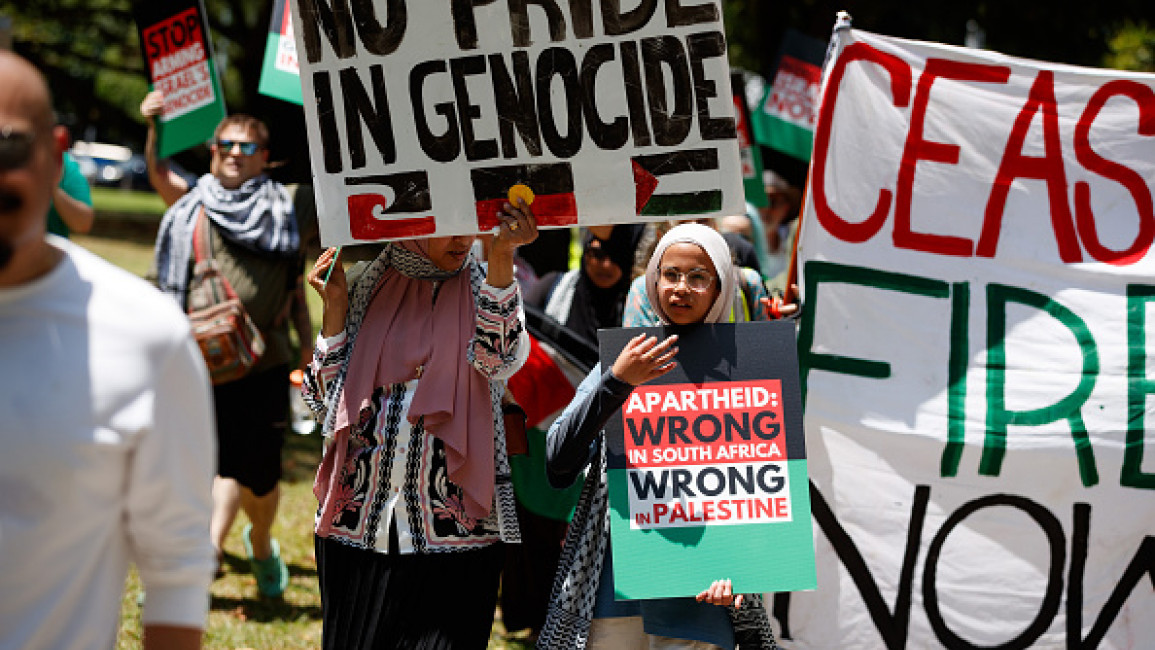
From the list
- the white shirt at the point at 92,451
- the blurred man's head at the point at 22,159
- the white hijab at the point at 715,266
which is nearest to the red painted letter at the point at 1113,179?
the white hijab at the point at 715,266

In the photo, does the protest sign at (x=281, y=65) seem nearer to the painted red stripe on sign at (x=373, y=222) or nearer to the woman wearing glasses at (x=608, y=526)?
the painted red stripe on sign at (x=373, y=222)

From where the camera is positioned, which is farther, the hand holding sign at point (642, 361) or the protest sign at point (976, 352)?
the protest sign at point (976, 352)

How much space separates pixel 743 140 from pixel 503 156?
15.8 ft

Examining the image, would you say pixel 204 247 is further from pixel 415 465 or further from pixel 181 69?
pixel 415 465

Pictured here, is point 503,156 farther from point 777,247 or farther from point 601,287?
point 777,247

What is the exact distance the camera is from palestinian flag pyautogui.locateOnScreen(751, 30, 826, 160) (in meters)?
8.88

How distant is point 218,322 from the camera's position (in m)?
5.48

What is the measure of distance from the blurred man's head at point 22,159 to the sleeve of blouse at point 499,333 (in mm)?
1615

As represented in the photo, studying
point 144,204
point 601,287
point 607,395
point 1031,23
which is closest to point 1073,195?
point 601,287

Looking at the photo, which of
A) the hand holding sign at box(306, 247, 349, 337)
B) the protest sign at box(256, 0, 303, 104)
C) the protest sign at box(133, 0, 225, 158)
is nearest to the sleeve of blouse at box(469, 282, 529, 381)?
the hand holding sign at box(306, 247, 349, 337)

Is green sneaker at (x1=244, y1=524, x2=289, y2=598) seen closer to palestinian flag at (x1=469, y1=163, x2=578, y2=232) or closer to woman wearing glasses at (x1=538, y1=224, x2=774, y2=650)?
woman wearing glasses at (x1=538, y1=224, x2=774, y2=650)

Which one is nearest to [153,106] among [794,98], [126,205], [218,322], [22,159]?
[218,322]

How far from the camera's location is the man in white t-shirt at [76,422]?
1.85 m

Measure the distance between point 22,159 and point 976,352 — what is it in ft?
12.7
